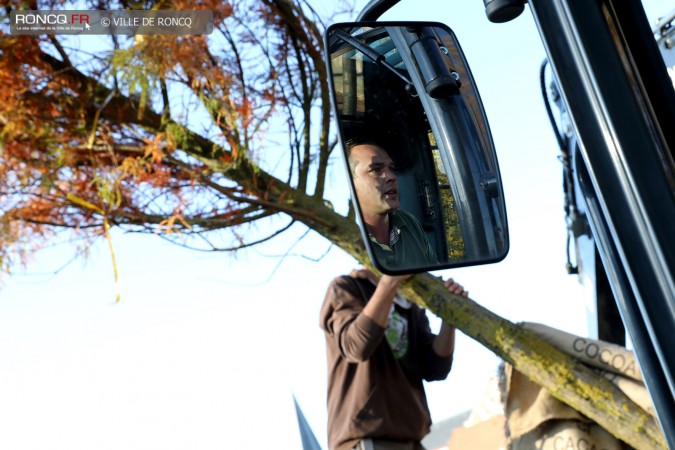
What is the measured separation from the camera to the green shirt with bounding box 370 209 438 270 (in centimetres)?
78

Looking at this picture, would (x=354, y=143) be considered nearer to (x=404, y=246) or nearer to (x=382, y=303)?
(x=404, y=246)

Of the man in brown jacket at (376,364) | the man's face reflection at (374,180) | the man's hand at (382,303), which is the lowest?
the man in brown jacket at (376,364)

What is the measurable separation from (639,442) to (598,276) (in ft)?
1.83

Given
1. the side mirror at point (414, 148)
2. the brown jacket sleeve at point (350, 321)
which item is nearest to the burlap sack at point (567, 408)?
the brown jacket sleeve at point (350, 321)

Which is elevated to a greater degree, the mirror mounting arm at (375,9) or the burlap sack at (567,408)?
the mirror mounting arm at (375,9)

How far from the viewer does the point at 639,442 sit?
7.82 ft

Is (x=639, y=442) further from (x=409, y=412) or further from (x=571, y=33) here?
(x=571, y=33)

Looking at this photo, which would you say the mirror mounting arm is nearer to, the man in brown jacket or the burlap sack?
the man in brown jacket

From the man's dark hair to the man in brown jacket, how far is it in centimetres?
144

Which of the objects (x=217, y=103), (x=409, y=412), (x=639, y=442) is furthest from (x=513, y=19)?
(x=217, y=103)

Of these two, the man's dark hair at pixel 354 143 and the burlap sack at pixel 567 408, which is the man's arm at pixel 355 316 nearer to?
the burlap sack at pixel 567 408

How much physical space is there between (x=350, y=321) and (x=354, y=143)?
1610mm

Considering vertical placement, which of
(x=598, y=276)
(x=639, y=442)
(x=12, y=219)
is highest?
(x=12, y=219)

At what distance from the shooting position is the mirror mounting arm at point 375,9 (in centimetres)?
90
